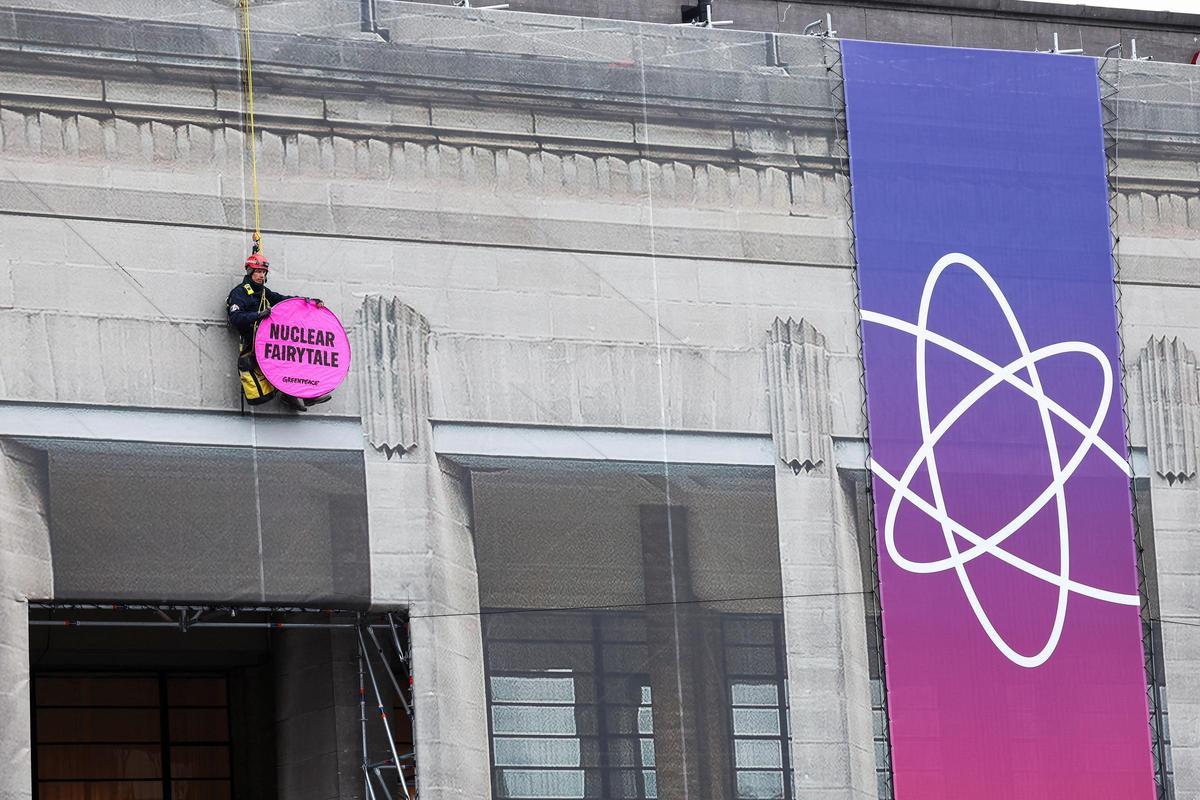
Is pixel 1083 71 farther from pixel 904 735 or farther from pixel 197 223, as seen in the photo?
pixel 197 223

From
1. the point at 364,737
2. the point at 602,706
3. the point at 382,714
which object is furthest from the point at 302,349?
the point at 602,706

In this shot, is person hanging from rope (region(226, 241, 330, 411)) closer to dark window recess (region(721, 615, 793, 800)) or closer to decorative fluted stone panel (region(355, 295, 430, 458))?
decorative fluted stone panel (region(355, 295, 430, 458))

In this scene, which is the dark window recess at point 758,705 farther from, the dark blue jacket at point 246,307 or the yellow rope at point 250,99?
the yellow rope at point 250,99

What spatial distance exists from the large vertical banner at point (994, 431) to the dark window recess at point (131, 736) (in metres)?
7.44

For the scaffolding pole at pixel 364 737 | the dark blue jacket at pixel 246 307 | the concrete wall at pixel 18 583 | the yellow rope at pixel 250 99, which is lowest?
the scaffolding pole at pixel 364 737

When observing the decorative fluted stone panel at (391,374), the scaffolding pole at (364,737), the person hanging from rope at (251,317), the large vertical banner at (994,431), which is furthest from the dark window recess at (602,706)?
the person hanging from rope at (251,317)

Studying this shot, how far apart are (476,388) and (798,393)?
3.57 m

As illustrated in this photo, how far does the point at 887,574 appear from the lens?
24.5 metres

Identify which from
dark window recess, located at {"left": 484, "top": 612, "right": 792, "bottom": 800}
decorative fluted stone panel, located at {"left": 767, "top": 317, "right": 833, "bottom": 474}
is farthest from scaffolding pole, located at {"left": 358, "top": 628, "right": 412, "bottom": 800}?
decorative fluted stone panel, located at {"left": 767, "top": 317, "right": 833, "bottom": 474}

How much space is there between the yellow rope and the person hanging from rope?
1.46ft

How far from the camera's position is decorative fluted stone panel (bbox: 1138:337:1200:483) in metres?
25.9

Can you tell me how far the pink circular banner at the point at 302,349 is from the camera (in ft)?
72.0

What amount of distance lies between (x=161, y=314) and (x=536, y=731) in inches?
214

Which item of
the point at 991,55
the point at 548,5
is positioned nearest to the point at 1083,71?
the point at 991,55
